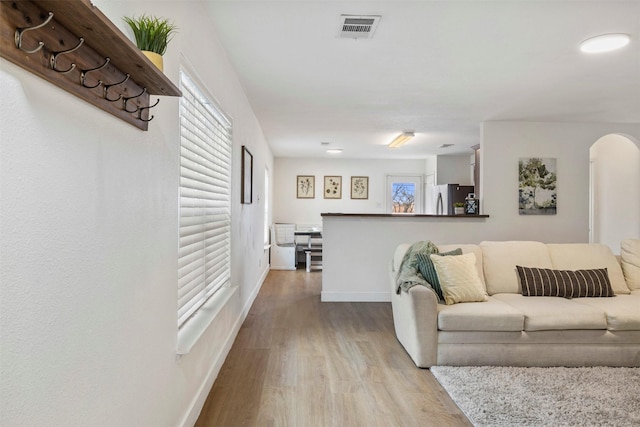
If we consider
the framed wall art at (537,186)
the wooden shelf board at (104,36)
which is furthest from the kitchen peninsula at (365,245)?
the wooden shelf board at (104,36)

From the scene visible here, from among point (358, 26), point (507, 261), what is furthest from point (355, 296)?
point (358, 26)

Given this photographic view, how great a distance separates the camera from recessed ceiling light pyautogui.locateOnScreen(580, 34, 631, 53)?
2.47 meters

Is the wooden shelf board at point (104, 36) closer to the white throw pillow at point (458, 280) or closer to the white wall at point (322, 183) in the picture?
the white throw pillow at point (458, 280)

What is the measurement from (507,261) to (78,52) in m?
3.56

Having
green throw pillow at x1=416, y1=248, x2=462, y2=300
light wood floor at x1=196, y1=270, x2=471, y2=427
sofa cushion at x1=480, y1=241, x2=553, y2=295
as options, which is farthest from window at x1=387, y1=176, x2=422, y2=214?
green throw pillow at x1=416, y1=248, x2=462, y2=300

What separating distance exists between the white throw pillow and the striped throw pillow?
53 centimetres

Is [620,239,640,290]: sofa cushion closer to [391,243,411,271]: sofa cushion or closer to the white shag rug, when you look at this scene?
the white shag rug

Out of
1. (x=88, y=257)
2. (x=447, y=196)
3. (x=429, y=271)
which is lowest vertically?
(x=429, y=271)

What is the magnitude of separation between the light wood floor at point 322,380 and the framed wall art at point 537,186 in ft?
8.14

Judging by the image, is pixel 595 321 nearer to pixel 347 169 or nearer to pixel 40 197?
pixel 40 197

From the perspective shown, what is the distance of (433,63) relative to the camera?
116 inches

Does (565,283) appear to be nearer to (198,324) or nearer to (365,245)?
(365,245)

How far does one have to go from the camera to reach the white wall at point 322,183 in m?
8.29

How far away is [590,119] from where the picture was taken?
4762mm
